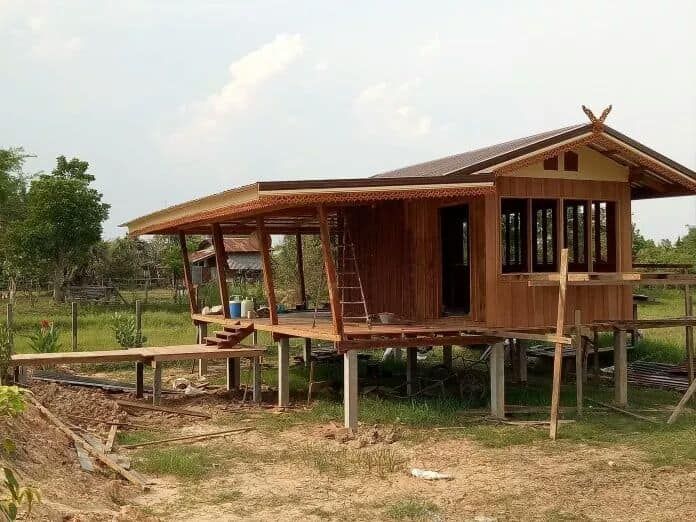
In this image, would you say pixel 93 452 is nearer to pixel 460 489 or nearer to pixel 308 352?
pixel 460 489

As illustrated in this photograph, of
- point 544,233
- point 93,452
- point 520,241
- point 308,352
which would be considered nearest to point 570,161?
point 544,233

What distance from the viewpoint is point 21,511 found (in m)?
5.92

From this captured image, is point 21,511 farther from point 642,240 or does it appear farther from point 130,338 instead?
point 642,240

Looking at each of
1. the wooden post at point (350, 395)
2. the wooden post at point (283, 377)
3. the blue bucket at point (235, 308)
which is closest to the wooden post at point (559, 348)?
the wooden post at point (350, 395)

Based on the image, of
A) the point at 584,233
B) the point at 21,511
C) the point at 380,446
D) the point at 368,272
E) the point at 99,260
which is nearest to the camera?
the point at 21,511

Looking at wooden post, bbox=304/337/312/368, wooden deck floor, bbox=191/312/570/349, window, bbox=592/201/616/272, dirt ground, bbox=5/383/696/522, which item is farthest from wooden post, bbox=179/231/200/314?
window, bbox=592/201/616/272

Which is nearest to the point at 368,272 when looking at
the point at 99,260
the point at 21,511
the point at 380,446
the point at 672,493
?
the point at 380,446

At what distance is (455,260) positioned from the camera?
607 inches

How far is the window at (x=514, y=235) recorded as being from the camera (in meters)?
13.8

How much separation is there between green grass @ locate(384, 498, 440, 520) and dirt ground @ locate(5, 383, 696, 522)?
0.01m

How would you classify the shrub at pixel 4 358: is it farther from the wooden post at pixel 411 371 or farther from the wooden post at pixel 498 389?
the wooden post at pixel 498 389

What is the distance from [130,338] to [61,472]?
34.9ft

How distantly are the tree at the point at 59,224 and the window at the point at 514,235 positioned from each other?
25.1 meters

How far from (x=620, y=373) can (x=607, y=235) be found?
244cm
